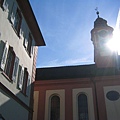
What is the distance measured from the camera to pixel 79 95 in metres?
18.7

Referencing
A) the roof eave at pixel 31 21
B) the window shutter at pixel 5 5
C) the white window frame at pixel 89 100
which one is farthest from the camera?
the white window frame at pixel 89 100

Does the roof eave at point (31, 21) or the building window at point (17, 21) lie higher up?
the roof eave at point (31, 21)

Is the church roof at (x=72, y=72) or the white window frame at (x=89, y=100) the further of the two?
the church roof at (x=72, y=72)

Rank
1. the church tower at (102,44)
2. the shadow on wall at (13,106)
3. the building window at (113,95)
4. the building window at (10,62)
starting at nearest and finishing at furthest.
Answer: the shadow on wall at (13,106) < the building window at (10,62) < the building window at (113,95) < the church tower at (102,44)

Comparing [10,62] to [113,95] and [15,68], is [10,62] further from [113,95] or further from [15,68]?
[113,95]

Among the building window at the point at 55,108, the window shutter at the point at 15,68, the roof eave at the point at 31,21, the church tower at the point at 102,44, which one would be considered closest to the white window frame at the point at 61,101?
the building window at the point at 55,108

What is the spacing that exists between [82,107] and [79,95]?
1075 millimetres

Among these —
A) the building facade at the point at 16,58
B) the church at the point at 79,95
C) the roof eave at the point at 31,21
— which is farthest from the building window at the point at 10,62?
the church at the point at 79,95

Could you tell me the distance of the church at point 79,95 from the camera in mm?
17469

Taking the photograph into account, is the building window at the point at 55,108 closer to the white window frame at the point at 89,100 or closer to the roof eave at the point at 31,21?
the white window frame at the point at 89,100

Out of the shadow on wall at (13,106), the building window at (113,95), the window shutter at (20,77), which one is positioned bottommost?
the shadow on wall at (13,106)

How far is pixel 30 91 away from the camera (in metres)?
12.1

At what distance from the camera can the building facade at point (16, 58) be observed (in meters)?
8.60

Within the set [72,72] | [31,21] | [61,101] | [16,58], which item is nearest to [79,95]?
[61,101]
